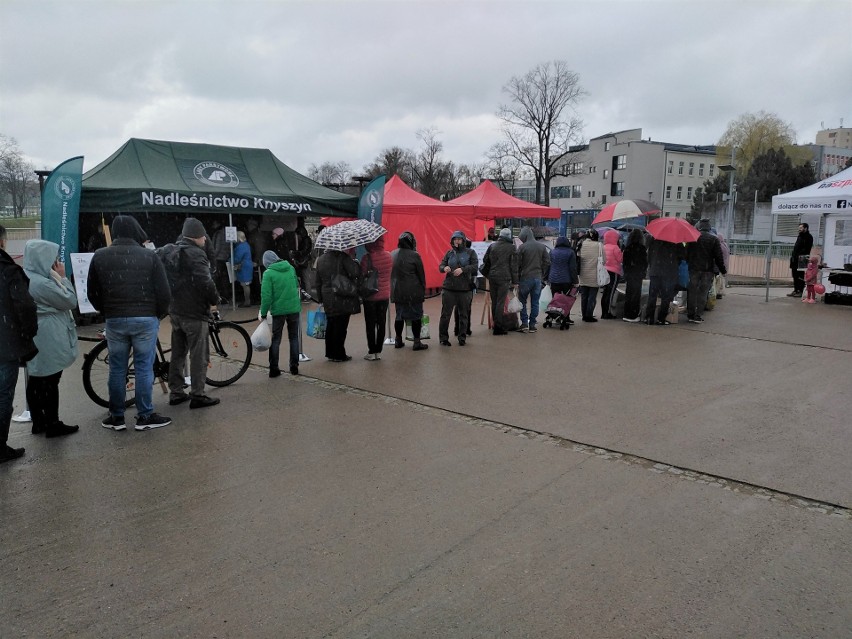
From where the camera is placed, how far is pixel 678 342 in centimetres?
965

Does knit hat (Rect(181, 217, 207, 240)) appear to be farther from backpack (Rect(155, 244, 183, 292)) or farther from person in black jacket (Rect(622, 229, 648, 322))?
person in black jacket (Rect(622, 229, 648, 322))

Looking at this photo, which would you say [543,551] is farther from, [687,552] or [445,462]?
[445,462]

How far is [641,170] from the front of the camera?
7562 centimetres

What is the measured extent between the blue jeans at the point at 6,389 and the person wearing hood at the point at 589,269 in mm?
8986

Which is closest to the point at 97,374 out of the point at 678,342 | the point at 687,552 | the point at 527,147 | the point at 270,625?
the point at 270,625

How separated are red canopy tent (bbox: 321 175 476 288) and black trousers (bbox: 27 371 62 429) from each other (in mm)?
10340

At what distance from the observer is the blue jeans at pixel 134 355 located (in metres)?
5.34

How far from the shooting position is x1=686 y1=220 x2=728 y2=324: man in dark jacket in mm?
11078

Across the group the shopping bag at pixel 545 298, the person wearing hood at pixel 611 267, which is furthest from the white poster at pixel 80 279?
the person wearing hood at pixel 611 267

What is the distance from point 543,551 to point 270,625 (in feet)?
4.95

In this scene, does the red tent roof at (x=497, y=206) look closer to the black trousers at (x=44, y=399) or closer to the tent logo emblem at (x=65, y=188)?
the tent logo emblem at (x=65, y=188)

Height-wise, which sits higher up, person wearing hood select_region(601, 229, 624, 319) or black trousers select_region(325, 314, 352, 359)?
person wearing hood select_region(601, 229, 624, 319)

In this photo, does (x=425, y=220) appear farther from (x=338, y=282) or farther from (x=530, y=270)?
(x=338, y=282)

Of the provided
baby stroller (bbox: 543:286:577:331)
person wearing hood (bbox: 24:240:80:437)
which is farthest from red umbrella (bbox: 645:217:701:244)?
person wearing hood (bbox: 24:240:80:437)
